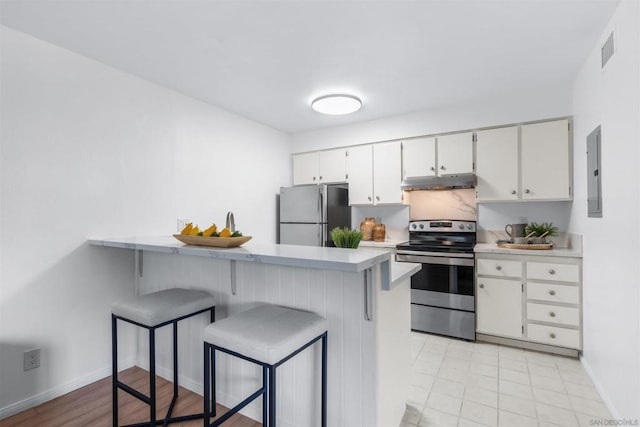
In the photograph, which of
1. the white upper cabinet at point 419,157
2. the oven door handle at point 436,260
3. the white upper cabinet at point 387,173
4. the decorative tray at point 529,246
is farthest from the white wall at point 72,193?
the decorative tray at point 529,246

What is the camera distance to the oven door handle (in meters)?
3.06

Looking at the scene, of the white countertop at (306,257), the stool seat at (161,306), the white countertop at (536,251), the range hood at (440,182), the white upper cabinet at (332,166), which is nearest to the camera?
the white countertop at (306,257)

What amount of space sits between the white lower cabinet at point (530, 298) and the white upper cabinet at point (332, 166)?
193cm

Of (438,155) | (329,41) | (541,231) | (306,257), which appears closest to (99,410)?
(306,257)

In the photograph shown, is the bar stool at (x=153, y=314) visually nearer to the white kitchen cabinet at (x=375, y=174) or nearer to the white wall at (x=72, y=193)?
the white wall at (x=72, y=193)

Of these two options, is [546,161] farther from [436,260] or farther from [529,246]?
[436,260]

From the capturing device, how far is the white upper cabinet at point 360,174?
395 centimetres

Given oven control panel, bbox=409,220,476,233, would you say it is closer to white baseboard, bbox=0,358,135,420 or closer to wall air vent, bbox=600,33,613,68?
wall air vent, bbox=600,33,613,68

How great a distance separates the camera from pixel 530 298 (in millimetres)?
2850

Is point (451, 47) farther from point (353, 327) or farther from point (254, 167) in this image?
point (254, 167)

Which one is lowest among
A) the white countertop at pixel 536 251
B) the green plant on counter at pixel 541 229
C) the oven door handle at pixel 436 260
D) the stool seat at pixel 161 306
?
the stool seat at pixel 161 306

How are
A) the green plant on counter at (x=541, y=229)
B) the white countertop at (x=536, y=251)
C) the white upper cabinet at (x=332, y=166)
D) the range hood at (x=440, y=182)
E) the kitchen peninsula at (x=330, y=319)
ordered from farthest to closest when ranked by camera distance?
the white upper cabinet at (x=332, y=166) < the range hood at (x=440, y=182) < the green plant on counter at (x=541, y=229) < the white countertop at (x=536, y=251) < the kitchen peninsula at (x=330, y=319)

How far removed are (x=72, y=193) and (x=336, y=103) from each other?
2.31m

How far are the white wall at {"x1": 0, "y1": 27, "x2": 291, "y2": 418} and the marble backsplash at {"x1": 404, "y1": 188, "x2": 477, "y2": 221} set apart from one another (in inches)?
100
